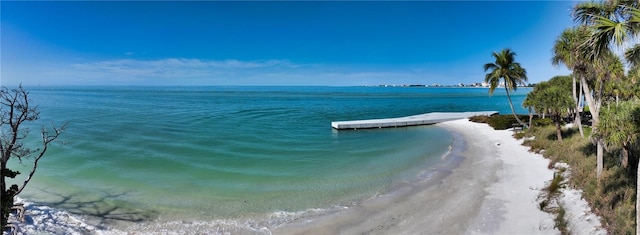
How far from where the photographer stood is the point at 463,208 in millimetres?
10820

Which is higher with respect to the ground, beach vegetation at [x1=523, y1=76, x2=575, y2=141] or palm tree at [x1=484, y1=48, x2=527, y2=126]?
palm tree at [x1=484, y1=48, x2=527, y2=126]

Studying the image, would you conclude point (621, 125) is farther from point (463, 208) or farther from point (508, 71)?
point (508, 71)

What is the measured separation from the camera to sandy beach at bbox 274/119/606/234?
9336 mm

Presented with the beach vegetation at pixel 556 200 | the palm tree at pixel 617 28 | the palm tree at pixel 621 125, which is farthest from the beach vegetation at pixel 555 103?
the palm tree at pixel 617 28

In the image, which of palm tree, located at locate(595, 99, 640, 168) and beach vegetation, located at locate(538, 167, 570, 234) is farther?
beach vegetation, located at locate(538, 167, 570, 234)

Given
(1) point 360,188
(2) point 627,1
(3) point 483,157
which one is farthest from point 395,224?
(3) point 483,157

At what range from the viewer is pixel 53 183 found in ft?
46.8

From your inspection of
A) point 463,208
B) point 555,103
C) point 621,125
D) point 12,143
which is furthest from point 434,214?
point 555,103

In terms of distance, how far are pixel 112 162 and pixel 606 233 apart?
906 inches

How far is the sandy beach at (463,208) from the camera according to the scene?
30.6ft

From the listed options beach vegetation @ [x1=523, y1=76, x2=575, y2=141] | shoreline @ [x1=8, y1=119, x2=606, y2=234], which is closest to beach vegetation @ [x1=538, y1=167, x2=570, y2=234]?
shoreline @ [x1=8, y1=119, x2=606, y2=234]

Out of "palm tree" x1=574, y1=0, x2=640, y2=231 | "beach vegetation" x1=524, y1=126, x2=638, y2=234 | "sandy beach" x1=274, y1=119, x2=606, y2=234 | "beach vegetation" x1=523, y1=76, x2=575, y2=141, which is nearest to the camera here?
"palm tree" x1=574, y1=0, x2=640, y2=231

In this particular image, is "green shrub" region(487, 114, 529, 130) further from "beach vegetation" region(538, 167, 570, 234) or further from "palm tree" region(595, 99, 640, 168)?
"palm tree" region(595, 99, 640, 168)

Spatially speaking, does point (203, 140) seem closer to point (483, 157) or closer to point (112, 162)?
point (112, 162)
